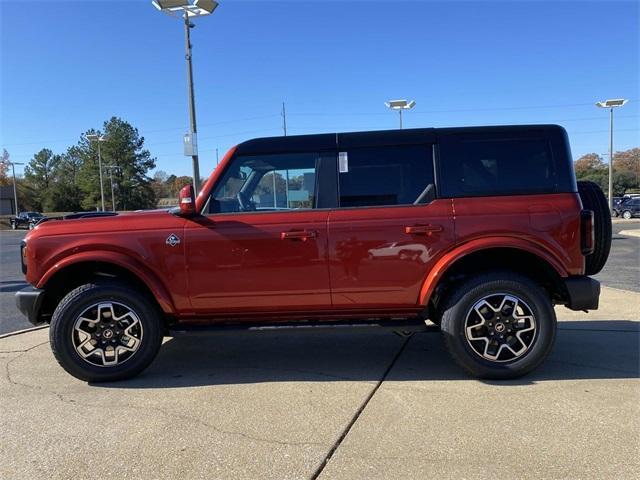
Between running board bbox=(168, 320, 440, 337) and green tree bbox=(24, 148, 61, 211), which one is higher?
green tree bbox=(24, 148, 61, 211)

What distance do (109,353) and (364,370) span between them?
2.14 m

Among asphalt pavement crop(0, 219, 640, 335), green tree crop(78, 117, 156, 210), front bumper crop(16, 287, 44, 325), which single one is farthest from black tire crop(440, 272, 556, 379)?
green tree crop(78, 117, 156, 210)

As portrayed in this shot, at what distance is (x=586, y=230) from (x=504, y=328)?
1.01 meters

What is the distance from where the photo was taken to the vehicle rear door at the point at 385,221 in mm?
4062

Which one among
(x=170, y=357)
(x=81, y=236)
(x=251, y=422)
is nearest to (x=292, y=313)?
(x=251, y=422)

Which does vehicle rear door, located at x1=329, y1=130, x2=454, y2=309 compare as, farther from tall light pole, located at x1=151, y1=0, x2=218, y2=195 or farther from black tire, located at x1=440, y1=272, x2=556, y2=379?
tall light pole, located at x1=151, y1=0, x2=218, y2=195

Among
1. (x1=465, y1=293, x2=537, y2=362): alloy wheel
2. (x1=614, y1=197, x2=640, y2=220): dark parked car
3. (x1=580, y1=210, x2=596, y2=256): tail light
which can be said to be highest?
(x1=580, y1=210, x2=596, y2=256): tail light

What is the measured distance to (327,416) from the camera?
136 inches

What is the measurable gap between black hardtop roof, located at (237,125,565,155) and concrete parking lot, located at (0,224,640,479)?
1.92m

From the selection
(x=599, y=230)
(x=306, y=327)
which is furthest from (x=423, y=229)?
(x=599, y=230)

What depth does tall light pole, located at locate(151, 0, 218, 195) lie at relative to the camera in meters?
13.3

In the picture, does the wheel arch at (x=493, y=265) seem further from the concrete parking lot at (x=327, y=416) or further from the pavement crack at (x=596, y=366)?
the concrete parking lot at (x=327, y=416)

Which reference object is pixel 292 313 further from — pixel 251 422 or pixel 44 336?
pixel 44 336

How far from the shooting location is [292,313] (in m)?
4.28
